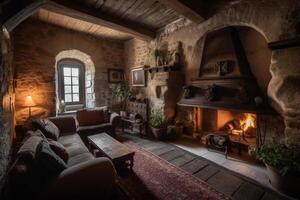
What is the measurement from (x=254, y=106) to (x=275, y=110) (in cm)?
27

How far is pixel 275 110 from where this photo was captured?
2357 mm

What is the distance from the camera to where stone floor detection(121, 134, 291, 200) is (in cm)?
190

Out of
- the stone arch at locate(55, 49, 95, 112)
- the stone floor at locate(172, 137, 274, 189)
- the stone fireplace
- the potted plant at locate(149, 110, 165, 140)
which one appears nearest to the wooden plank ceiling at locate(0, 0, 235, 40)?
the stone fireplace

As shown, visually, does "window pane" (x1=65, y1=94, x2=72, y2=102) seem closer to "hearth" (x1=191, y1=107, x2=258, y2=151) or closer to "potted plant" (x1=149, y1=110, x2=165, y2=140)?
"potted plant" (x1=149, y1=110, x2=165, y2=140)

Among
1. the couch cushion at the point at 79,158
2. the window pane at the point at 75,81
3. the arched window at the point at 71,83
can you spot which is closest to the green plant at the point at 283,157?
Result: the couch cushion at the point at 79,158

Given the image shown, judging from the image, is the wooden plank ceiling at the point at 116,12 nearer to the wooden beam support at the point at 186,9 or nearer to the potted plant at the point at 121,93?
the wooden beam support at the point at 186,9

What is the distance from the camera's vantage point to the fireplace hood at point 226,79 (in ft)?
8.54

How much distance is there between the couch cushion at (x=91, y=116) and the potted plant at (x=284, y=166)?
3.28 metres

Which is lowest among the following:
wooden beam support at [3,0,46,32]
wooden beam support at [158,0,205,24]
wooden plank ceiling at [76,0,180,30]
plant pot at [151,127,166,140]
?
plant pot at [151,127,166,140]

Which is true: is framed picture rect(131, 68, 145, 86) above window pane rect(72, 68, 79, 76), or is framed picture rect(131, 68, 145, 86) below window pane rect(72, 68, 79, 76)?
below

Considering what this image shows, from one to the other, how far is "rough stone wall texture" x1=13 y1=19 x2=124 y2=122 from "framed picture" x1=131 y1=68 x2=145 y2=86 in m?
1.38

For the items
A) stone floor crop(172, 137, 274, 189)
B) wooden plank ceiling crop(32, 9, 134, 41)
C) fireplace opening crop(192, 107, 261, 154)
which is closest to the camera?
stone floor crop(172, 137, 274, 189)

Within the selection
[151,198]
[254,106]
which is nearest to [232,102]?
[254,106]

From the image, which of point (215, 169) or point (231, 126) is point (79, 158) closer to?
point (215, 169)
